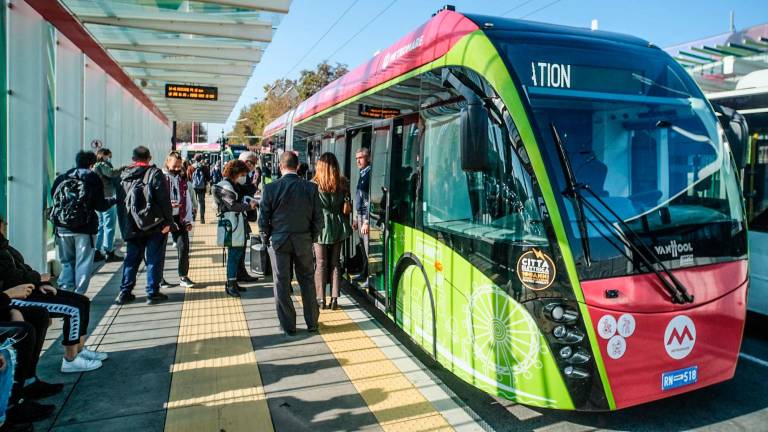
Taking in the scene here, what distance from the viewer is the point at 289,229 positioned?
5.67 m

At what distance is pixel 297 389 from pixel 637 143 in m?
3.18

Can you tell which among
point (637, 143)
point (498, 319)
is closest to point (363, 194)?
point (498, 319)

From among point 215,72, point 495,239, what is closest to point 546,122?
point 495,239

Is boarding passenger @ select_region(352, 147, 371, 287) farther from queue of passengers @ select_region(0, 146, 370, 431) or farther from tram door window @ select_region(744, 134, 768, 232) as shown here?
tram door window @ select_region(744, 134, 768, 232)

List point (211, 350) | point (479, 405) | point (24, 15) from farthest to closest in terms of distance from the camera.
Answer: point (24, 15) < point (211, 350) < point (479, 405)

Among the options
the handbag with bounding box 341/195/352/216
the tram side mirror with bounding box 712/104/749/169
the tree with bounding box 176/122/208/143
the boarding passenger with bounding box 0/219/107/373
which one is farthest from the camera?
the tree with bounding box 176/122/208/143

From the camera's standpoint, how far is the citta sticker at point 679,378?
3.65 meters

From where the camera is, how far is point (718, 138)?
168 inches

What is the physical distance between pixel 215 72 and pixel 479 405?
11.6m

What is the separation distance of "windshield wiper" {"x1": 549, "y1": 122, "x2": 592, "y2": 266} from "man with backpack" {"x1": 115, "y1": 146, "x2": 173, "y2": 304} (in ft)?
16.4

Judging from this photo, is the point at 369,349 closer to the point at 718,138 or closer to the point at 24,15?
the point at 718,138

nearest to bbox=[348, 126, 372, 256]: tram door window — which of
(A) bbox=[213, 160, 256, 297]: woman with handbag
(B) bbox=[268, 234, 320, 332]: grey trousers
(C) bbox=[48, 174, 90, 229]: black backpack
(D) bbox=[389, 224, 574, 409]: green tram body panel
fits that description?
(B) bbox=[268, 234, 320, 332]: grey trousers

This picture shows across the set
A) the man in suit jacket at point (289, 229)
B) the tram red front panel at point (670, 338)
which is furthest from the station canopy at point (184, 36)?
the tram red front panel at point (670, 338)

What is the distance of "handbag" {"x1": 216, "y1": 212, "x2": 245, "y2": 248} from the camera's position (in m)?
7.46
